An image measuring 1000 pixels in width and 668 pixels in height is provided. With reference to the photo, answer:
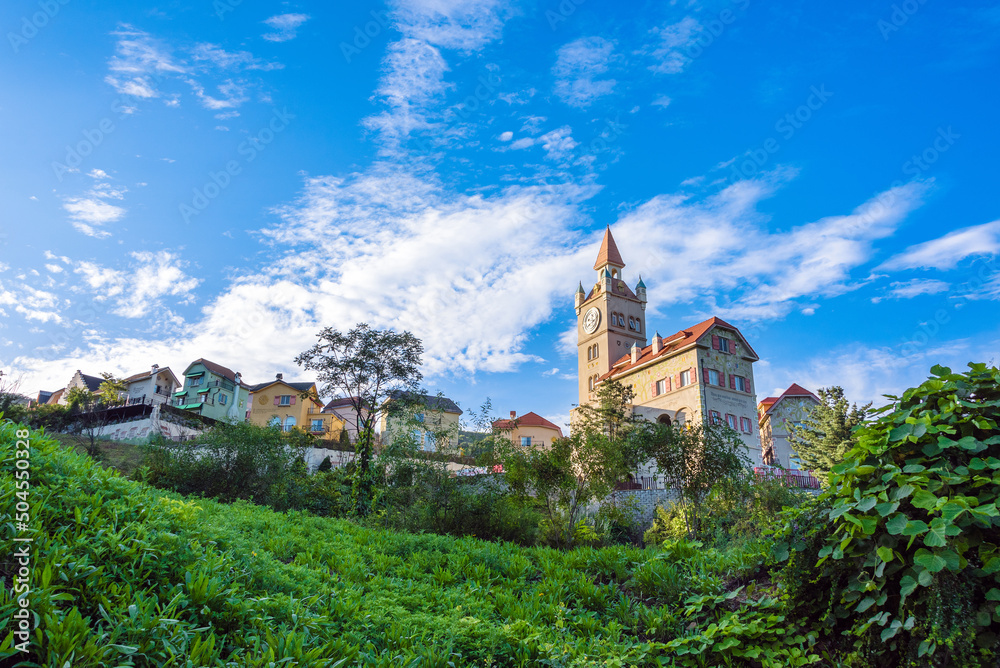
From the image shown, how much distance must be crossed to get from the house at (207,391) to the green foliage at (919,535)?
46573 mm

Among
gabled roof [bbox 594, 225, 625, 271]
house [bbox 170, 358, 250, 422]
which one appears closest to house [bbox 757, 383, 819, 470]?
gabled roof [bbox 594, 225, 625, 271]

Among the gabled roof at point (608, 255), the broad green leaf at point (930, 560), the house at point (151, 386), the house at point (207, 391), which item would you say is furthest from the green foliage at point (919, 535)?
the house at point (151, 386)

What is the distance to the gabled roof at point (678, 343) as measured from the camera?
3228cm

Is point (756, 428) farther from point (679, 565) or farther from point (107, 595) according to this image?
point (107, 595)

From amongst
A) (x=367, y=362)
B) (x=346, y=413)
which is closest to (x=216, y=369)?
(x=346, y=413)

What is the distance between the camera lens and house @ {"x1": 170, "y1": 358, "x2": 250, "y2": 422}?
4462 cm

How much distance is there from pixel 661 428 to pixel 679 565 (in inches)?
368

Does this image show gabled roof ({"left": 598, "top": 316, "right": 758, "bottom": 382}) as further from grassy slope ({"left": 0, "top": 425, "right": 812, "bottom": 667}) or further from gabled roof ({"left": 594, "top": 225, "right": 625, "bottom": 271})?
grassy slope ({"left": 0, "top": 425, "right": 812, "bottom": 667})

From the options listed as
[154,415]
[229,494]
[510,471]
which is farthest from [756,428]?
[154,415]

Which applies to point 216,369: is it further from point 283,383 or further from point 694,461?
point 694,461

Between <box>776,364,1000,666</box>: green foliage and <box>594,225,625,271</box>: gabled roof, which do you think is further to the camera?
<box>594,225,625,271</box>: gabled roof

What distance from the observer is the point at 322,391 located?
20625mm

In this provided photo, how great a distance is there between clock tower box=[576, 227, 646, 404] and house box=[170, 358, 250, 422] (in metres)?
27.7

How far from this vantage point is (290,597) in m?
4.68
